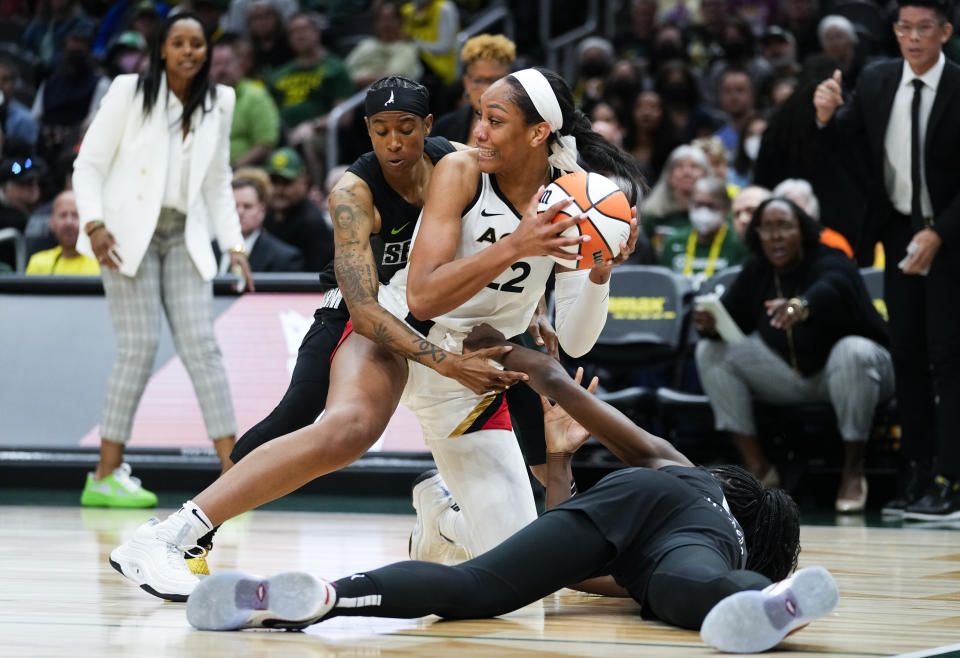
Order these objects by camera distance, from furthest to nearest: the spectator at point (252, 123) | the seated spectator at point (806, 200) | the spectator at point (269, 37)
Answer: the spectator at point (269, 37) → the spectator at point (252, 123) → the seated spectator at point (806, 200)

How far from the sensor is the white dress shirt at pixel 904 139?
6.85 metres

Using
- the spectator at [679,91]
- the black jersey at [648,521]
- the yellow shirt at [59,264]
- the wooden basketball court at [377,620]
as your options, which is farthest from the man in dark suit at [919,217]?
the spectator at [679,91]

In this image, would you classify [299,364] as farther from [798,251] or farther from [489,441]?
[798,251]

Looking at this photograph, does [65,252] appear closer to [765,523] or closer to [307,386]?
[307,386]

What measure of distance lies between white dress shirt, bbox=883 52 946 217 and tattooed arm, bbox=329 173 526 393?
353cm

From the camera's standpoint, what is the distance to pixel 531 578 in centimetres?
344

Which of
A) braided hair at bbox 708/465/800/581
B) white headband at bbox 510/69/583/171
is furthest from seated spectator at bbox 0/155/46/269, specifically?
braided hair at bbox 708/465/800/581

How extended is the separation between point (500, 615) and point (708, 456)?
4.89 metres

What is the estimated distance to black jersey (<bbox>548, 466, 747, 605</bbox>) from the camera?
3.54 m

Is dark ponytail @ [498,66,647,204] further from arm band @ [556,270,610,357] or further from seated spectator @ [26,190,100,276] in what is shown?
seated spectator @ [26,190,100,276]

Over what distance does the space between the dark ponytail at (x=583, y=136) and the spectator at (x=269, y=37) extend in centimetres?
966

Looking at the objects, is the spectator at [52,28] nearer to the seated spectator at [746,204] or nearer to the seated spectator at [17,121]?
the seated spectator at [17,121]

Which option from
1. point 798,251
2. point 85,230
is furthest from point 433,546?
point 798,251

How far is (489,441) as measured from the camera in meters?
4.43
